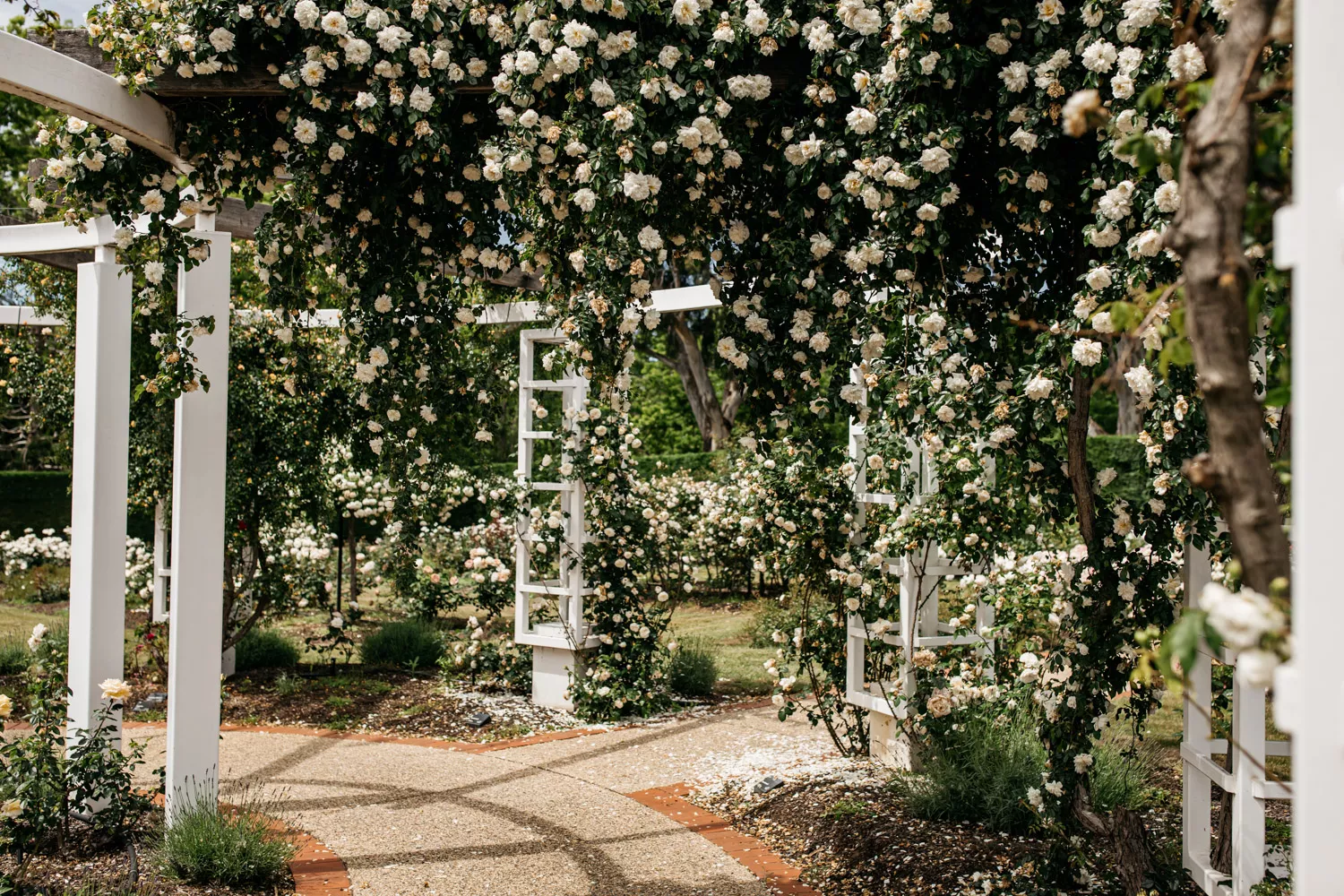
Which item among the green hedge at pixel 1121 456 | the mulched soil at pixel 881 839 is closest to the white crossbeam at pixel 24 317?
the mulched soil at pixel 881 839

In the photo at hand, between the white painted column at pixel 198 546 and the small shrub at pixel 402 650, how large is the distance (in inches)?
139

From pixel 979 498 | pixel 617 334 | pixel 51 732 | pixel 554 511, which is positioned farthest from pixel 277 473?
pixel 979 498

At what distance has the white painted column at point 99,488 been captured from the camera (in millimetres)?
3525

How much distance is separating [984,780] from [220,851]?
8.21 feet

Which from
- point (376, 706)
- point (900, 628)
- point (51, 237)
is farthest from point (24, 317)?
point (900, 628)

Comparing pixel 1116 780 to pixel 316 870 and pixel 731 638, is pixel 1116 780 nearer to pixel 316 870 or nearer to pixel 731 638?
pixel 316 870

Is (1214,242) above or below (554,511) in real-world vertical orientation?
above

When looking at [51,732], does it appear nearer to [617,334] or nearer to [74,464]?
[74,464]

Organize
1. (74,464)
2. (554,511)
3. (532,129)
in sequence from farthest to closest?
(554,511) → (74,464) → (532,129)

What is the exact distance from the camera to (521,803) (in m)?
4.21

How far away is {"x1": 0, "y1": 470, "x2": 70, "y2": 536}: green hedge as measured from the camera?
1249 centimetres

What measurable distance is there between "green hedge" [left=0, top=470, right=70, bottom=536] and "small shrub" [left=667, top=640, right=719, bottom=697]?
30.8ft

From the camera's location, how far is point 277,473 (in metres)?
6.10

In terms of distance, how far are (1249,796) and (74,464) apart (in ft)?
12.3
